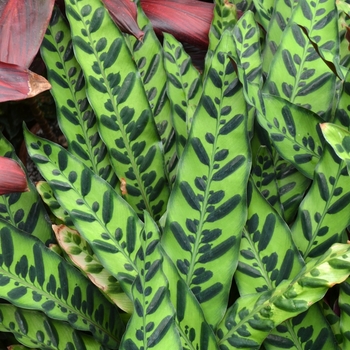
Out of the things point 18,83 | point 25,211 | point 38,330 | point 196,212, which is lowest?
point 38,330

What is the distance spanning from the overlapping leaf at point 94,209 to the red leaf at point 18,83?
0.07 metres

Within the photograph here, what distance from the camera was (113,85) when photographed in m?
1.01

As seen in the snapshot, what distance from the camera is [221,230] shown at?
2.83 ft

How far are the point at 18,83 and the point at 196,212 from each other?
1.18 ft

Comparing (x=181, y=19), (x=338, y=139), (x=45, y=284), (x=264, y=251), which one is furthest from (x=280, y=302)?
(x=181, y=19)

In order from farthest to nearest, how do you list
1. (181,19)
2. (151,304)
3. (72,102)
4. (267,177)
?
(181,19), (72,102), (267,177), (151,304)

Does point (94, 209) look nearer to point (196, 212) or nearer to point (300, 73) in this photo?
point (196, 212)

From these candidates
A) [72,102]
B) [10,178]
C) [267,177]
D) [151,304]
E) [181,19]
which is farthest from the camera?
[181,19]

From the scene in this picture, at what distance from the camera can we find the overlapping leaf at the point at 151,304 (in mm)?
735

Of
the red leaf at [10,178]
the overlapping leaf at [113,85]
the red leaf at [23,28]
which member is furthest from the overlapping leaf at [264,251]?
the red leaf at [23,28]

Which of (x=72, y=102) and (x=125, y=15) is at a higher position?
(x=125, y=15)

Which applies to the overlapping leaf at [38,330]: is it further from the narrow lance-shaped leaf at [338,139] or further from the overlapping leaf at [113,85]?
the narrow lance-shaped leaf at [338,139]

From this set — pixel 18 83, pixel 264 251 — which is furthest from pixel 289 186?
pixel 18 83

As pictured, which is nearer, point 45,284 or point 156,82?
point 45,284
